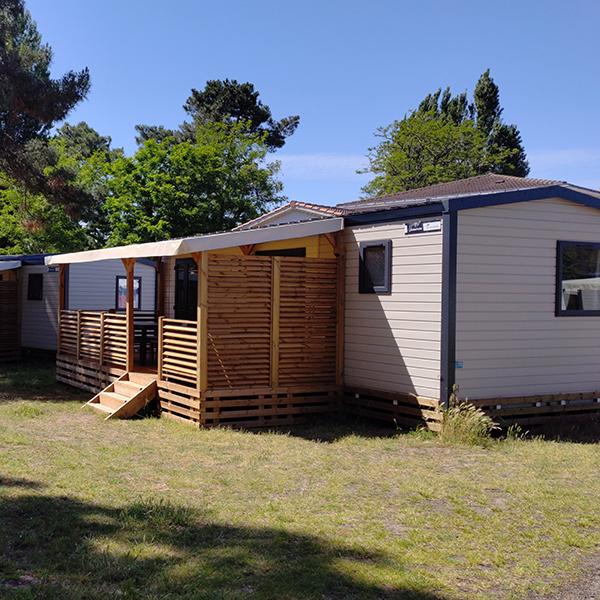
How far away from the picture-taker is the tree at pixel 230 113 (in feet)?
124

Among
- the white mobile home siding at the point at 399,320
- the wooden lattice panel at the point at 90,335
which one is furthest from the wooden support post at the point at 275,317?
the wooden lattice panel at the point at 90,335

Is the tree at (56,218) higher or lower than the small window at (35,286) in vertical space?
higher

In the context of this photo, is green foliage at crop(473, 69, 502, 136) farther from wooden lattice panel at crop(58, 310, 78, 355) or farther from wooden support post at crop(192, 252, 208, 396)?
wooden support post at crop(192, 252, 208, 396)

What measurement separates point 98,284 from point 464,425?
43.7 feet

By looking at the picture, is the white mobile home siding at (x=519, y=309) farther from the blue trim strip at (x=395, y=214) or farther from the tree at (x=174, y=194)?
the tree at (x=174, y=194)

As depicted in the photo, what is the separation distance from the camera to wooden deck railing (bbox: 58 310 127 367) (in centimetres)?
1188

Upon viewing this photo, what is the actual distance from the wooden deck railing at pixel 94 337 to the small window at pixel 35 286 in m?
5.75

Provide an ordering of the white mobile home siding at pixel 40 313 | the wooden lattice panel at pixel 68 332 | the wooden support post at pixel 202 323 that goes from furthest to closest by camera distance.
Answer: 1. the white mobile home siding at pixel 40 313
2. the wooden lattice panel at pixel 68 332
3. the wooden support post at pixel 202 323

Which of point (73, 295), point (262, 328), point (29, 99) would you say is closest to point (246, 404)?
point (262, 328)

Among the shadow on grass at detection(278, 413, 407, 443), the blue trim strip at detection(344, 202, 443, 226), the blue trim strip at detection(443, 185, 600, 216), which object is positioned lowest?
the shadow on grass at detection(278, 413, 407, 443)

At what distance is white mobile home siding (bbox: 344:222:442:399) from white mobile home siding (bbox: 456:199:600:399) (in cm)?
35

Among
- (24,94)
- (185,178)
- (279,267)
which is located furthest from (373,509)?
(185,178)

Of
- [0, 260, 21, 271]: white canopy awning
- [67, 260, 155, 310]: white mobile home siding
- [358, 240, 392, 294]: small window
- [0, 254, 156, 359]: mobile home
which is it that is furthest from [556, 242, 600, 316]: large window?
[0, 260, 21, 271]: white canopy awning

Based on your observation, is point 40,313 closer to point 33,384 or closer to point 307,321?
point 33,384
